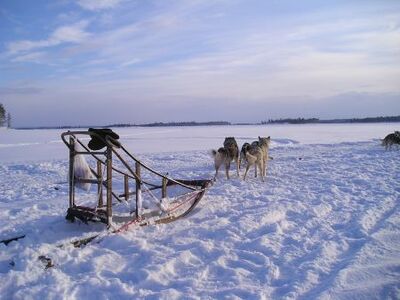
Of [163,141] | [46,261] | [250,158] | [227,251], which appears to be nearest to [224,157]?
[250,158]

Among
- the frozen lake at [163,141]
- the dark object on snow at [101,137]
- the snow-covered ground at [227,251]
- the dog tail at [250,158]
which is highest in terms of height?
the dark object on snow at [101,137]

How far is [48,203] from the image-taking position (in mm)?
7195

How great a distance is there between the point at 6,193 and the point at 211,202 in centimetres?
465

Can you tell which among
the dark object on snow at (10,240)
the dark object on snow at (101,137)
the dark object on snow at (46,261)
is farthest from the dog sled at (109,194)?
the dark object on snow at (46,261)

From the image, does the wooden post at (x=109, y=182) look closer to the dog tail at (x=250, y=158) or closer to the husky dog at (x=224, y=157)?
the husky dog at (x=224, y=157)

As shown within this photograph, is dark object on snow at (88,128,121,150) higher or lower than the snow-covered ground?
higher

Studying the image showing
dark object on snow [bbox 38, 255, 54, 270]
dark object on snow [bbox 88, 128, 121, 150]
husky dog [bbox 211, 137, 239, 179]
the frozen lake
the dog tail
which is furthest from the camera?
the frozen lake

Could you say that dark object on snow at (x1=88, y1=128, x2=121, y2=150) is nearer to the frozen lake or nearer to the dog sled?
the dog sled

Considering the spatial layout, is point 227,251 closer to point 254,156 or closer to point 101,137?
point 101,137

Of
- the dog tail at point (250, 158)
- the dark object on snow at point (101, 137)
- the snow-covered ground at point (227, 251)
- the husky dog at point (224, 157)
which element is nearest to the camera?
the snow-covered ground at point (227, 251)

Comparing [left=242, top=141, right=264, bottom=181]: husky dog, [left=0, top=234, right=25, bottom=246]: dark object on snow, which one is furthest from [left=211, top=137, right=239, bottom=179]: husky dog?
[left=0, top=234, right=25, bottom=246]: dark object on snow

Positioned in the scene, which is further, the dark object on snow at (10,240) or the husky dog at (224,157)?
the husky dog at (224,157)

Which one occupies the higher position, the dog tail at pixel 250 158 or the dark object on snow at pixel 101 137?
the dark object on snow at pixel 101 137

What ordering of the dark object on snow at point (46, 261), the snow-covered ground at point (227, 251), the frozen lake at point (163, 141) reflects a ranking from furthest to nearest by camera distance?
the frozen lake at point (163, 141) < the dark object on snow at point (46, 261) < the snow-covered ground at point (227, 251)
